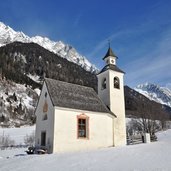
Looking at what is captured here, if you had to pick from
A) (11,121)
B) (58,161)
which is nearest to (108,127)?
(58,161)

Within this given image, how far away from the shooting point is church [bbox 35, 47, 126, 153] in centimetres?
2689

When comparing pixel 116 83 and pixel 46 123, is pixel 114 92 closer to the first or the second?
pixel 116 83

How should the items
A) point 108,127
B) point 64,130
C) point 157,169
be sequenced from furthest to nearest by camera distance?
point 108,127 → point 64,130 → point 157,169

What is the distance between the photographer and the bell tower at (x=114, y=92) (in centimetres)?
3292

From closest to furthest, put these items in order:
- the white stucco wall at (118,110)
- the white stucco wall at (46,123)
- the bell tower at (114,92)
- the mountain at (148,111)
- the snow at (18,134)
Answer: the white stucco wall at (46,123)
the white stucco wall at (118,110)
the bell tower at (114,92)
the snow at (18,134)
the mountain at (148,111)

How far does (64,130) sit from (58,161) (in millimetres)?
7425

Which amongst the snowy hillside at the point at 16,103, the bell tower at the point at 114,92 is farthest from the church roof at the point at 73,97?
the snowy hillside at the point at 16,103

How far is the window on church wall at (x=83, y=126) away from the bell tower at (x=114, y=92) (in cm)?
475

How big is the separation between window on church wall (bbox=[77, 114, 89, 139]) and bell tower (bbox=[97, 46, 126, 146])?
4.75 m

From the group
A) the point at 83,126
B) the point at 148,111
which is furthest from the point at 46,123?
the point at 148,111

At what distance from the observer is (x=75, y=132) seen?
27703 millimetres

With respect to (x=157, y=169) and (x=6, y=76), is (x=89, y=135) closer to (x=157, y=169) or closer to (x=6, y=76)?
(x=157, y=169)

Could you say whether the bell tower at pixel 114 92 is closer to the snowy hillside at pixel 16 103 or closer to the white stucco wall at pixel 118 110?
the white stucco wall at pixel 118 110

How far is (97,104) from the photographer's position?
31844 millimetres
